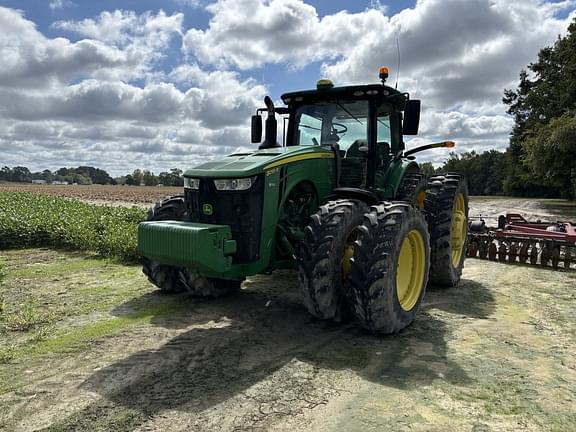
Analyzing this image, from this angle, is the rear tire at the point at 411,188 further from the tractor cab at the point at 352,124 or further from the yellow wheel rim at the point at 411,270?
the yellow wheel rim at the point at 411,270

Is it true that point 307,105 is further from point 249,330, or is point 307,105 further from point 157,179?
point 157,179

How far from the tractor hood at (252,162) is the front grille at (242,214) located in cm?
12

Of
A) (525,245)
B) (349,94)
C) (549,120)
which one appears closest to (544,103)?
(549,120)

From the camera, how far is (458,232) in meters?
7.52

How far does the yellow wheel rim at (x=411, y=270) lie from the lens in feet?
16.9

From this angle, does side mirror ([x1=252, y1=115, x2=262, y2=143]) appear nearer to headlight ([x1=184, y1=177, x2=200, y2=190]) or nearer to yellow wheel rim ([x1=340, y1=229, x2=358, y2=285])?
headlight ([x1=184, y1=177, x2=200, y2=190])

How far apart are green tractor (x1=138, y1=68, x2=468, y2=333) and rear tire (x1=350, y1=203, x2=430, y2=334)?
0.01 metres

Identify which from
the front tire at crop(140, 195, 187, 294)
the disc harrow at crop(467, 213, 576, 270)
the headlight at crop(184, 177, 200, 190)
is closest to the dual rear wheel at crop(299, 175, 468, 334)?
the headlight at crop(184, 177, 200, 190)

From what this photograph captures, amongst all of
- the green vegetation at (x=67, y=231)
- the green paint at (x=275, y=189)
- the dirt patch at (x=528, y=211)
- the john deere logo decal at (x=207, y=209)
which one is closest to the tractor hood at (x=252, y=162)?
the green paint at (x=275, y=189)

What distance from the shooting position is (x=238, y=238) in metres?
4.74

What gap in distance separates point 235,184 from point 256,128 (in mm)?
2289

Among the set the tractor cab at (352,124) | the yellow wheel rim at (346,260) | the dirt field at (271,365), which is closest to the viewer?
the dirt field at (271,365)

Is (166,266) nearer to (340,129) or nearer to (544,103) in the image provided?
(340,129)

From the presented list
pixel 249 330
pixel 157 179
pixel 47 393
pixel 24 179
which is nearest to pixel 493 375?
pixel 249 330
